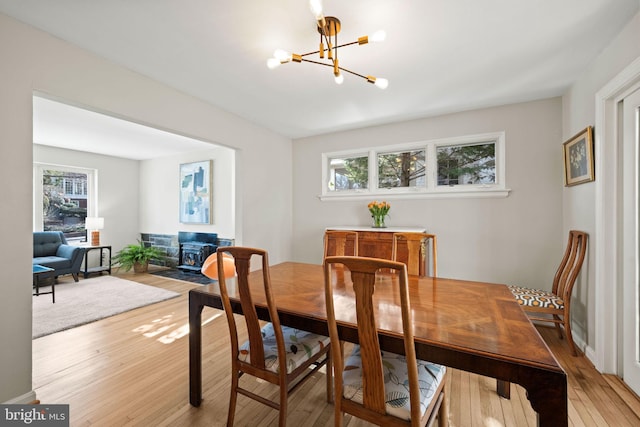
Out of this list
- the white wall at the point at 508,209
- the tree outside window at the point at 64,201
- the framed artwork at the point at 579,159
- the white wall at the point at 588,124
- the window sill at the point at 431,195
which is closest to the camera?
the white wall at the point at 588,124

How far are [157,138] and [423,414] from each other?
199 inches

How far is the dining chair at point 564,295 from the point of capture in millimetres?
2359

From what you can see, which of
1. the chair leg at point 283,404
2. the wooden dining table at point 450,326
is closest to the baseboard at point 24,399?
the wooden dining table at point 450,326

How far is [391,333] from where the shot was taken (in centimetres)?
111

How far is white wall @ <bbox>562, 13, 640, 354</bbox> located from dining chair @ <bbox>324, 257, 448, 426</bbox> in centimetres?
196

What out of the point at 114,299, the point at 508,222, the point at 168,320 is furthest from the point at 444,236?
the point at 114,299

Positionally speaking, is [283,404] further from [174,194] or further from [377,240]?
[174,194]

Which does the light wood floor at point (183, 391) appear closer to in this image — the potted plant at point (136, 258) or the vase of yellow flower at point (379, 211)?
the vase of yellow flower at point (379, 211)

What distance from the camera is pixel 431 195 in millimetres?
3480

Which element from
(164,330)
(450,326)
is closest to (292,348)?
(450,326)

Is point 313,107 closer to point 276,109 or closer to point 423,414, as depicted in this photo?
point 276,109

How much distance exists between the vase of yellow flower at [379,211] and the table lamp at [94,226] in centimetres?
518

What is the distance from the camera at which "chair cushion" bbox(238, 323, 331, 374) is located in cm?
147

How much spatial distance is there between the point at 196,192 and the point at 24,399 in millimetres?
4186
